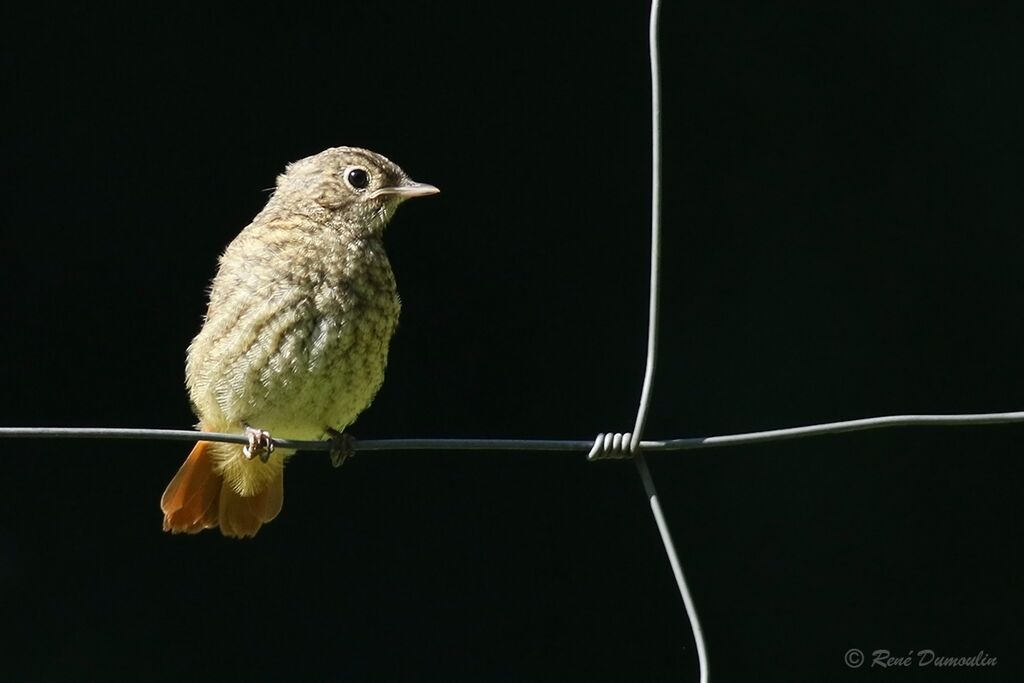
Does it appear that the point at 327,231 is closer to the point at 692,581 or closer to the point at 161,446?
the point at 161,446

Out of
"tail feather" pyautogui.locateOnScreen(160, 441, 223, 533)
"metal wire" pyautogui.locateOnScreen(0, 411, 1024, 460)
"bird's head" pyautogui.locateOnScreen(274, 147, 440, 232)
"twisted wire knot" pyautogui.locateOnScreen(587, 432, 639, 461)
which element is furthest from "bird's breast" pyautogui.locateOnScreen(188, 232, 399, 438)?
"twisted wire knot" pyautogui.locateOnScreen(587, 432, 639, 461)

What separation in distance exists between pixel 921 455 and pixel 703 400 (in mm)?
734

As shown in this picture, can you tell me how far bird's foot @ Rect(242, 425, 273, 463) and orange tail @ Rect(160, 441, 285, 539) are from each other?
0.15 metres

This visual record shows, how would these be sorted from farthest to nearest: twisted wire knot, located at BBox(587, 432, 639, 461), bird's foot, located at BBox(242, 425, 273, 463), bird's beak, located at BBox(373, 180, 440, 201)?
1. bird's beak, located at BBox(373, 180, 440, 201)
2. bird's foot, located at BBox(242, 425, 273, 463)
3. twisted wire knot, located at BBox(587, 432, 639, 461)

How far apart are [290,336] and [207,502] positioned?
1.68 ft

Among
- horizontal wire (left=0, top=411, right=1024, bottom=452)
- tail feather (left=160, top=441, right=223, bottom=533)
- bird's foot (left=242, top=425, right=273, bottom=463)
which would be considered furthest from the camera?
tail feather (left=160, top=441, right=223, bottom=533)

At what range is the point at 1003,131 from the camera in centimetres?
536

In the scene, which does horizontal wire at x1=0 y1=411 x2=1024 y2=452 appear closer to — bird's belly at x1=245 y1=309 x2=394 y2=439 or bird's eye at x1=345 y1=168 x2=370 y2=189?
bird's belly at x1=245 y1=309 x2=394 y2=439

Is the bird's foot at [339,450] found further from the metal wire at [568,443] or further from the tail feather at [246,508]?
the metal wire at [568,443]

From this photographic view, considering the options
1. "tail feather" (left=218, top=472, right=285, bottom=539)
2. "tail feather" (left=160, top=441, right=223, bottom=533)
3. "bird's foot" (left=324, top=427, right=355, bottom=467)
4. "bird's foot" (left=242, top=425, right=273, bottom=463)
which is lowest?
"tail feather" (left=218, top=472, right=285, bottom=539)

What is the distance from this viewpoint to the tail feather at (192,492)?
3.72 meters

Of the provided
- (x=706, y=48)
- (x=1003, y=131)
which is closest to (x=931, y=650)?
(x=1003, y=131)

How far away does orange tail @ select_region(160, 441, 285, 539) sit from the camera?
147 inches

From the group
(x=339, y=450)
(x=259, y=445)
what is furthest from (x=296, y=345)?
(x=259, y=445)
